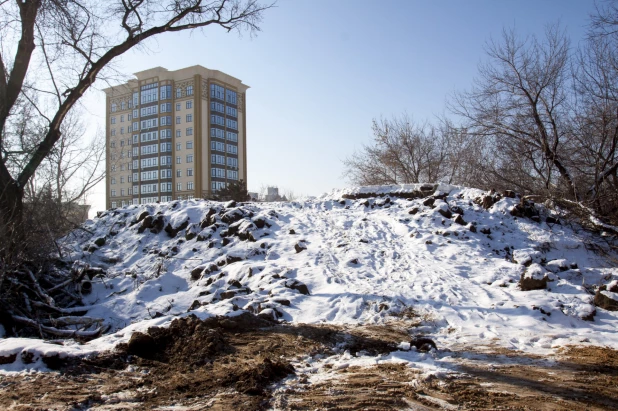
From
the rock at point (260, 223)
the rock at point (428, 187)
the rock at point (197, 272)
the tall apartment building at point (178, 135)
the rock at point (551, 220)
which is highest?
the tall apartment building at point (178, 135)

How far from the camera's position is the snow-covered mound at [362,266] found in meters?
6.89

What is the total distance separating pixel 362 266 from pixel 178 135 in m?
60.1

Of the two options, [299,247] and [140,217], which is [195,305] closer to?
[299,247]

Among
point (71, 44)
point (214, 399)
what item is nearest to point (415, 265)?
point (214, 399)

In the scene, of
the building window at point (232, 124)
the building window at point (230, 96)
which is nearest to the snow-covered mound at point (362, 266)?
the building window at point (232, 124)

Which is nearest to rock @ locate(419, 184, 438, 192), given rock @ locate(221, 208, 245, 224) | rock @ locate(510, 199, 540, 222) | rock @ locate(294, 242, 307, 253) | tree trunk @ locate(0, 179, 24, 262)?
rock @ locate(510, 199, 540, 222)

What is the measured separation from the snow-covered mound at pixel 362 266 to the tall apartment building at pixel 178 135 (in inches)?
1971

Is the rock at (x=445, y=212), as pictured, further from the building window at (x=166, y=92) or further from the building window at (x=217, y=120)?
the building window at (x=166, y=92)

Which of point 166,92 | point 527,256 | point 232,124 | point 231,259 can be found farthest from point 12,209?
point 166,92

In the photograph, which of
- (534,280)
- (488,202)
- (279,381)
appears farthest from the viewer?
(488,202)

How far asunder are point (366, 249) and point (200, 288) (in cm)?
408

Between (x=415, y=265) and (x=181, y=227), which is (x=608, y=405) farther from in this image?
(x=181, y=227)

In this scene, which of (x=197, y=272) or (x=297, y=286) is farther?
(x=197, y=272)

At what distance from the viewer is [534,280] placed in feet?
26.5
